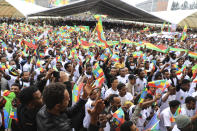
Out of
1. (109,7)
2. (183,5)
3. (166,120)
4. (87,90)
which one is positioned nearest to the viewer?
(87,90)

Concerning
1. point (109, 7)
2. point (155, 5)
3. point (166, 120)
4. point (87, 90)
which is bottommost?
point (166, 120)

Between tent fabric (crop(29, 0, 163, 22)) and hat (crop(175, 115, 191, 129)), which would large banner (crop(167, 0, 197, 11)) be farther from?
hat (crop(175, 115, 191, 129))

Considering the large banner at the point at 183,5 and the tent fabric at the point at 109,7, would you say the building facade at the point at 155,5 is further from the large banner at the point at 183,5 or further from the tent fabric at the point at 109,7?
the tent fabric at the point at 109,7

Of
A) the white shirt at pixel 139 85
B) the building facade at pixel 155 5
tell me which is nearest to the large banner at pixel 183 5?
the building facade at pixel 155 5

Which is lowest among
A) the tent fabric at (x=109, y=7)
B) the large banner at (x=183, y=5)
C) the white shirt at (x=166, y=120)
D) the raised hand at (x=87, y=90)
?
the white shirt at (x=166, y=120)

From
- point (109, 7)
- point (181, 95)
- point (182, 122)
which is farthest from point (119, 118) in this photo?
point (109, 7)

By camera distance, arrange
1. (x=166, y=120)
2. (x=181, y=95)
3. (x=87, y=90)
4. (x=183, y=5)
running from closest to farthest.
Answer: (x=87, y=90)
(x=166, y=120)
(x=181, y=95)
(x=183, y=5)

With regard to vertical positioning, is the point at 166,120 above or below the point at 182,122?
below

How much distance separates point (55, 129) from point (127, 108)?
201 cm

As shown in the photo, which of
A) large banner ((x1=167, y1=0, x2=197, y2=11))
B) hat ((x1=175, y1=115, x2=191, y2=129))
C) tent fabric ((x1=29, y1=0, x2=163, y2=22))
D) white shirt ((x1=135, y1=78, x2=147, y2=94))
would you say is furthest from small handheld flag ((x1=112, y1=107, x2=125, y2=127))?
large banner ((x1=167, y1=0, x2=197, y2=11))

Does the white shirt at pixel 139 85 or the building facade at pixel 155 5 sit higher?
the building facade at pixel 155 5

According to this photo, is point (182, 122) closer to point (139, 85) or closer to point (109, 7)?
point (139, 85)

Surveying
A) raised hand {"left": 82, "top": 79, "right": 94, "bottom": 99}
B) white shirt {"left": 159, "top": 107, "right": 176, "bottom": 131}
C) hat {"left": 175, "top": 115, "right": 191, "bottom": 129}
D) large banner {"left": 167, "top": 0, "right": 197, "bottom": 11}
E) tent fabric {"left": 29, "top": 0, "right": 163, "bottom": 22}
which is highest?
large banner {"left": 167, "top": 0, "right": 197, "bottom": 11}

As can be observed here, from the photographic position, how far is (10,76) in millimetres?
4664
